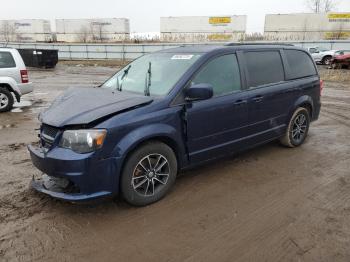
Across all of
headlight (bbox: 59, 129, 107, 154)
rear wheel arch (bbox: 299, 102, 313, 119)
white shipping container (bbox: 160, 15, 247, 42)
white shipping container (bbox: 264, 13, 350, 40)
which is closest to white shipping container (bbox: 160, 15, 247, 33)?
white shipping container (bbox: 160, 15, 247, 42)

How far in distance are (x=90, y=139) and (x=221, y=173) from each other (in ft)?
7.11

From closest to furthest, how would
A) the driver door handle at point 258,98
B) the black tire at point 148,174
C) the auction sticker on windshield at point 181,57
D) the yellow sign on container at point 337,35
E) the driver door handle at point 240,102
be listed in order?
1. the black tire at point 148,174
2. the auction sticker on windshield at point 181,57
3. the driver door handle at point 240,102
4. the driver door handle at point 258,98
5. the yellow sign on container at point 337,35

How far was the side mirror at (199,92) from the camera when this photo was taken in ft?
12.4

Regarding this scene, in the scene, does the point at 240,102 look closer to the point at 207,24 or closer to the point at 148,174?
the point at 148,174

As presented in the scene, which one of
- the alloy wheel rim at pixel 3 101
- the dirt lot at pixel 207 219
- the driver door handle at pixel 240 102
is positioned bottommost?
the dirt lot at pixel 207 219

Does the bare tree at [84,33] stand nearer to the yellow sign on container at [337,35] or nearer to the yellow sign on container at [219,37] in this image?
the yellow sign on container at [219,37]

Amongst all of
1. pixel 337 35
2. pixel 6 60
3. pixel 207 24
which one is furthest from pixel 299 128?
pixel 207 24

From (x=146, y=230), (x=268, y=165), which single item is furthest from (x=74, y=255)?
(x=268, y=165)

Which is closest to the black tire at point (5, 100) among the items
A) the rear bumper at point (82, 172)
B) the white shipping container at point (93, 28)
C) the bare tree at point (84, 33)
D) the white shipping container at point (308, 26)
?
the rear bumper at point (82, 172)

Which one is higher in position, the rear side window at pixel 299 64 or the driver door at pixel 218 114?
the rear side window at pixel 299 64

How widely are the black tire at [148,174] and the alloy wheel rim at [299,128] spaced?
2837mm

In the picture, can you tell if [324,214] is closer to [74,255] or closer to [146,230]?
[146,230]

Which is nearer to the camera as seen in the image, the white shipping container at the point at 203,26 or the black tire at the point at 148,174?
the black tire at the point at 148,174

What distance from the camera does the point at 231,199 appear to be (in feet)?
12.7
